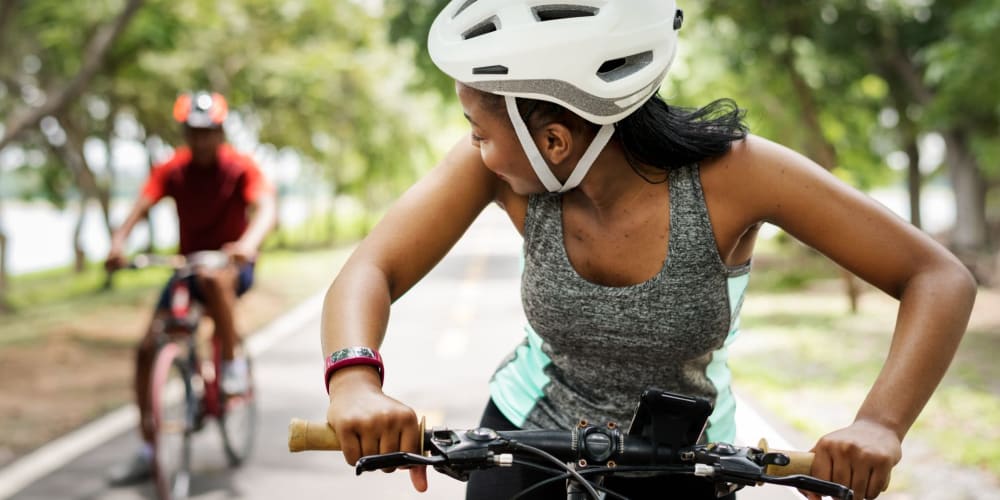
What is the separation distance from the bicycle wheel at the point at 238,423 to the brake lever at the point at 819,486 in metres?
5.02

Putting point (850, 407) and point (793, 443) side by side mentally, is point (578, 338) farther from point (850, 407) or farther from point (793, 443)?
point (850, 407)

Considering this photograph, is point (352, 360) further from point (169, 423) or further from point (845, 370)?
point (845, 370)

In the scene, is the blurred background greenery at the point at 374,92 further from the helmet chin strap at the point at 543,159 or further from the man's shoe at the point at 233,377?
the helmet chin strap at the point at 543,159

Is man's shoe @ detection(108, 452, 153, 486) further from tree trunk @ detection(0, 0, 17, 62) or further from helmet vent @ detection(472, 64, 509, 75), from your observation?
tree trunk @ detection(0, 0, 17, 62)

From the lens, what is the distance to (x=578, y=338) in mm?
2203

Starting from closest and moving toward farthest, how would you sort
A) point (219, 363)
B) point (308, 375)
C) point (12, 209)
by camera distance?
1. point (219, 363)
2. point (308, 375)
3. point (12, 209)

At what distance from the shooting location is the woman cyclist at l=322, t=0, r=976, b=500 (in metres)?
1.91

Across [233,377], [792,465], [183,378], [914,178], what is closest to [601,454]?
[792,465]

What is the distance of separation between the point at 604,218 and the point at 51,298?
68.5ft

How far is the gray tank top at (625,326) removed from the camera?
2.13 metres

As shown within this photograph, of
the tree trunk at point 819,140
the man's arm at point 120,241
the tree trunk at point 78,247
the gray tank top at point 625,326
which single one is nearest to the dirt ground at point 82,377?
the man's arm at point 120,241

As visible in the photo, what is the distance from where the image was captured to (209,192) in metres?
6.20

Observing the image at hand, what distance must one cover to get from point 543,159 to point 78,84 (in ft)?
34.6

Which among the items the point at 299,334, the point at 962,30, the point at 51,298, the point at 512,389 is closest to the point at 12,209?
the point at 51,298
